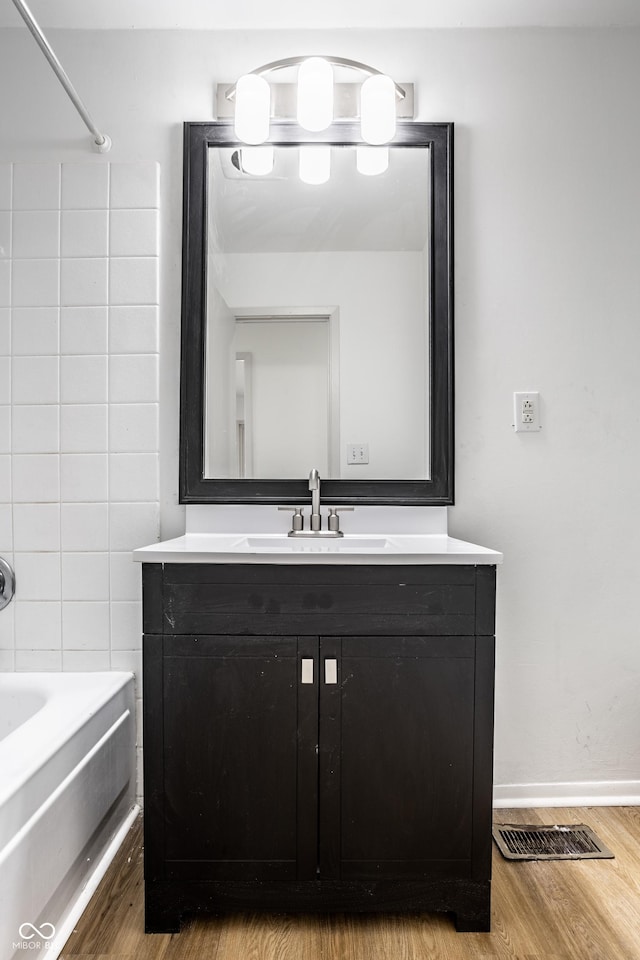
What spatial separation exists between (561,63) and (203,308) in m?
1.27

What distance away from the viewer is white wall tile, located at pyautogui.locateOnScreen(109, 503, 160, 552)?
1.76 m

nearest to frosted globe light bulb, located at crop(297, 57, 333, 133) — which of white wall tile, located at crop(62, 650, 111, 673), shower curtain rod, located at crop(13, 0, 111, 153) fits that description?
shower curtain rod, located at crop(13, 0, 111, 153)

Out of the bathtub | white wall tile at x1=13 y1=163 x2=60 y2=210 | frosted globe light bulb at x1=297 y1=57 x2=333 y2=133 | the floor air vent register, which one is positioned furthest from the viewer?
white wall tile at x1=13 y1=163 x2=60 y2=210

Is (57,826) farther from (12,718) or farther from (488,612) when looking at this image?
(488,612)

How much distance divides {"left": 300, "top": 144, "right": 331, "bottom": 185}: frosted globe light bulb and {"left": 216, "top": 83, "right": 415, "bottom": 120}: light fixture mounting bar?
0.10 metres

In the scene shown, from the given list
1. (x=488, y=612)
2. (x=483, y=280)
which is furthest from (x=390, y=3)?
(x=488, y=612)

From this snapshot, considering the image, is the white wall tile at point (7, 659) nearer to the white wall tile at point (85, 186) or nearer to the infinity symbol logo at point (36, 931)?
the infinity symbol logo at point (36, 931)

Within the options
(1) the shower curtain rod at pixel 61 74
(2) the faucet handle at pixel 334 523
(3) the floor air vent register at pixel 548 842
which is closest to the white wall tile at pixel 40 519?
(2) the faucet handle at pixel 334 523

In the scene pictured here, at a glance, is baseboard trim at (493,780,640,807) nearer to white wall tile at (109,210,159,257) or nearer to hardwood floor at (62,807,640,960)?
hardwood floor at (62,807,640,960)

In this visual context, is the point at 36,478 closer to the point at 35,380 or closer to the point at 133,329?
the point at 35,380

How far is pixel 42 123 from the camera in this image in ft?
5.78

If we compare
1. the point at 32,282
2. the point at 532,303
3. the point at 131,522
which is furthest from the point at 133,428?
the point at 532,303

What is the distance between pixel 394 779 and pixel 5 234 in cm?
176

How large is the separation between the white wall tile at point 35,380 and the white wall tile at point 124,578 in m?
0.49
